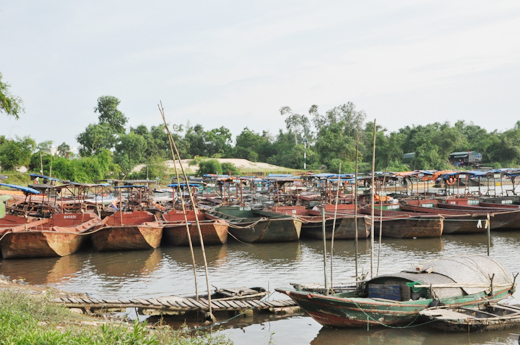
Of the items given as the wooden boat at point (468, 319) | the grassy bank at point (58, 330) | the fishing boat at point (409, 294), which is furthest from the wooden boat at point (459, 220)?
the grassy bank at point (58, 330)

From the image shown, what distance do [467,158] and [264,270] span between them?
188ft

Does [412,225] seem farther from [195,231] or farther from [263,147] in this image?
[263,147]

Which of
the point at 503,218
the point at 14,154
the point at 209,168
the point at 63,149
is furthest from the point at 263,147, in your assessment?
the point at 503,218

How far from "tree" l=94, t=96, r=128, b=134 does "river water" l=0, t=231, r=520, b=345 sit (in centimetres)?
4966

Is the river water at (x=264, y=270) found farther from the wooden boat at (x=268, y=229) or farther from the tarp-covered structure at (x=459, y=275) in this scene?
the tarp-covered structure at (x=459, y=275)

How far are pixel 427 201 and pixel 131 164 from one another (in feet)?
129

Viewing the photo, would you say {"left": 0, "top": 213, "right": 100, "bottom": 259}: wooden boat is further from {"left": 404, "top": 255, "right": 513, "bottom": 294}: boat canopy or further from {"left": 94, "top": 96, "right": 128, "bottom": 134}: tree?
{"left": 94, "top": 96, "right": 128, "bottom": 134}: tree

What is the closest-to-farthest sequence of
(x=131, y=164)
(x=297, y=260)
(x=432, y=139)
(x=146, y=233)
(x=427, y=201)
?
(x=297, y=260) < (x=146, y=233) < (x=427, y=201) < (x=131, y=164) < (x=432, y=139)

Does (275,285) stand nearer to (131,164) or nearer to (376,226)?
(376,226)

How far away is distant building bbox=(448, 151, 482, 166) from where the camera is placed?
64.1 m

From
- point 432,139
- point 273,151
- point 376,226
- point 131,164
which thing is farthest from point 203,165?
point 376,226

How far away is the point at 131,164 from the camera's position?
55.4 meters

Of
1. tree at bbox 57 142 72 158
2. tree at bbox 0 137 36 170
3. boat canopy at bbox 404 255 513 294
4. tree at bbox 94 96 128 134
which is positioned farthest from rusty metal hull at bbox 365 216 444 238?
tree at bbox 94 96 128 134

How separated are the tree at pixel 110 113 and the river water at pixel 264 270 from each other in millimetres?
49657
